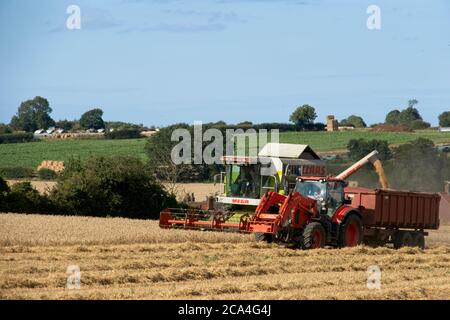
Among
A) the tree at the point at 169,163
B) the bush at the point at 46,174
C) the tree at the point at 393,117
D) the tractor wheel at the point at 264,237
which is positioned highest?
the tree at the point at 393,117

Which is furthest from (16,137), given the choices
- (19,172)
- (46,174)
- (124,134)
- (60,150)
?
(46,174)

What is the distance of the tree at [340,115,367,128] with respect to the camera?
97.6 meters

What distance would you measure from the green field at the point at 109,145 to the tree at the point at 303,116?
442 cm

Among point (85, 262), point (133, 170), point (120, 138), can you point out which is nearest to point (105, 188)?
point (133, 170)

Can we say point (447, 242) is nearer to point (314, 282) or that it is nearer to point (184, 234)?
point (184, 234)

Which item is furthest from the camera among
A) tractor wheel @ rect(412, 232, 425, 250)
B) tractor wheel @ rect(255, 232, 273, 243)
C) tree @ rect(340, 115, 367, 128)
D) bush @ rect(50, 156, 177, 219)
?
tree @ rect(340, 115, 367, 128)

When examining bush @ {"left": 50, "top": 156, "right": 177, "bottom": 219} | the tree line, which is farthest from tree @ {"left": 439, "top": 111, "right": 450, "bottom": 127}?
bush @ {"left": 50, "top": 156, "right": 177, "bottom": 219}

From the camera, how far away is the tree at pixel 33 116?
90.4m

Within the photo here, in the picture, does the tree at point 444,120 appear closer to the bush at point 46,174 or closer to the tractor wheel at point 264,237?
the bush at point 46,174

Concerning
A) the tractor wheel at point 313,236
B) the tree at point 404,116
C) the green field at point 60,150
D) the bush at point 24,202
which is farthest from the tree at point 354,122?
the tractor wheel at point 313,236

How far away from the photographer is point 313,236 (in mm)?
22141

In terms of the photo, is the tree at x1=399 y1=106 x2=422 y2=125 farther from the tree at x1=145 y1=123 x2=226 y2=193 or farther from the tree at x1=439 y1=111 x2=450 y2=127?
the tree at x1=145 y1=123 x2=226 y2=193

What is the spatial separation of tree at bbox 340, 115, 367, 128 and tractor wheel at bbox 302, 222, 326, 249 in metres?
74.9
